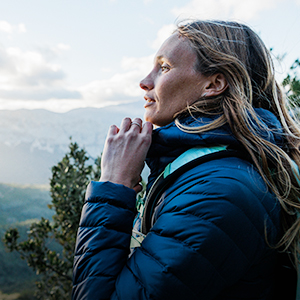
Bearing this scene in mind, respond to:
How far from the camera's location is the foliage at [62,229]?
12.7 ft

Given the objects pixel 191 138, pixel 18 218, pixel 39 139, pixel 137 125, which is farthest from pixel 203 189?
pixel 39 139

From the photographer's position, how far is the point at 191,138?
134cm

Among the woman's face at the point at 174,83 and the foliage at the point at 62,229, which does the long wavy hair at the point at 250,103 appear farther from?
the foliage at the point at 62,229

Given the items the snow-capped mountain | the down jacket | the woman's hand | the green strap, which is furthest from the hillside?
the green strap

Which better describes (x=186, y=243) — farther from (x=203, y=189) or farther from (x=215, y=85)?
(x=215, y=85)

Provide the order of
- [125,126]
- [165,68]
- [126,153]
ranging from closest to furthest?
[126,153] < [125,126] < [165,68]

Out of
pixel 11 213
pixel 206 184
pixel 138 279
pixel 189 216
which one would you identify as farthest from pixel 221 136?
pixel 11 213

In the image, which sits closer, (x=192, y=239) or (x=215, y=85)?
(x=192, y=239)

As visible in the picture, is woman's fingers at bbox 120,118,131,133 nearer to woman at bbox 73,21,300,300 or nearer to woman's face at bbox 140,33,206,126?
woman at bbox 73,21,300,300

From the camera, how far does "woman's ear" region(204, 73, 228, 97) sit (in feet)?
5.18

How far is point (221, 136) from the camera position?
1310 millimetres

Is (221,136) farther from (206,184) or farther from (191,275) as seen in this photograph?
(191,275)

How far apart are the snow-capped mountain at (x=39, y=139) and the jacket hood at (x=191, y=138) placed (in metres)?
3.98

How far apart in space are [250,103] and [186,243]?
34.3 inches
